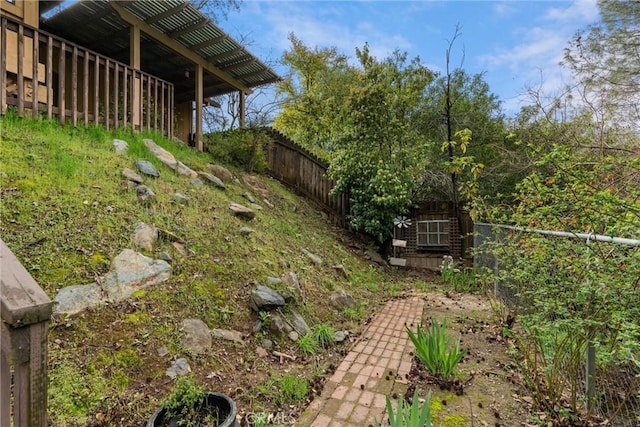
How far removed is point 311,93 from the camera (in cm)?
1380

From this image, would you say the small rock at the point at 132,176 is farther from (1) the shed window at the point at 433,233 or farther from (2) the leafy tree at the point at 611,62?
(2) the leafy tree at the point at 611,62

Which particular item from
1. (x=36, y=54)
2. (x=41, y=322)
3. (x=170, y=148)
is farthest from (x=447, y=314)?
(x=36, y=54)

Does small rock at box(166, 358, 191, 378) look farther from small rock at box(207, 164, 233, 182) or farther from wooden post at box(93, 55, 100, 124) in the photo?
wooden post at box(93, 55, 100, 124)

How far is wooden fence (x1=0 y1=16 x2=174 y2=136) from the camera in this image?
3961mm

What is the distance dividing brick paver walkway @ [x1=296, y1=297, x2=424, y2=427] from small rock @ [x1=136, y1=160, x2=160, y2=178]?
317cm

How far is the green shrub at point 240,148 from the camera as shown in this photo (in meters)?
6.84

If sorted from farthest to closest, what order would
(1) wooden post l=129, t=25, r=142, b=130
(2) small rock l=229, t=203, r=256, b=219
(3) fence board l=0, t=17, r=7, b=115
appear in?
(1) wooden post l=129, t=25, r=142, b=130 < (2) small rock l=229, t=203, r=256, b=219 < (3) fence board l=0, t=17, r=7, b=115

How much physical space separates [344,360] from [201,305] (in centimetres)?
134

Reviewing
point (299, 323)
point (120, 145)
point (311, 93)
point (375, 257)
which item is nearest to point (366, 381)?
point (299, 323)

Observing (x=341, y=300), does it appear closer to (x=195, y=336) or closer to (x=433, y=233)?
(x=195, y=336)

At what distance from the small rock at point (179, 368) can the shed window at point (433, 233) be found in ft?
20.9

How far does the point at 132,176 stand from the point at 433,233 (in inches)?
248

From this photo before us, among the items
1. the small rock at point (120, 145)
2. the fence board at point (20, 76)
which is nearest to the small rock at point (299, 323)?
the small rock at point (120, 145)

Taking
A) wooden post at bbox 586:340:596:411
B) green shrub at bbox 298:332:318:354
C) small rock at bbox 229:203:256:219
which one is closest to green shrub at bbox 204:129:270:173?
small rock at bbox 229:203:256:219
